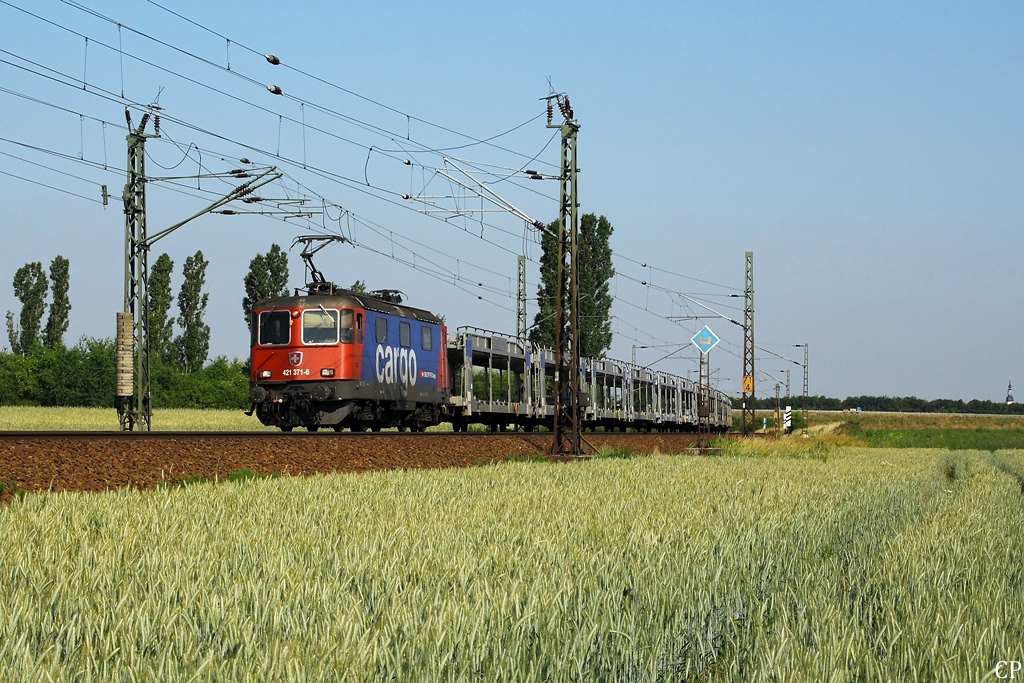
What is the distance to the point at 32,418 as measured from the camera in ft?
131

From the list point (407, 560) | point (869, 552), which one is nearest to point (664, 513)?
point (869, 552)

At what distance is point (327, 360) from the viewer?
25.1 metres

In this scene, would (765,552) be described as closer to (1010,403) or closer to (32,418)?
(32,418)

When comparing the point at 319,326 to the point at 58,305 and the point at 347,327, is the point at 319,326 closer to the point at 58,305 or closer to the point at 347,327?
the point at 347,327

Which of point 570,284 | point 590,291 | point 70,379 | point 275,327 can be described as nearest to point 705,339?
point 570,284

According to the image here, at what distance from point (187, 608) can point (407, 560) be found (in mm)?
1716

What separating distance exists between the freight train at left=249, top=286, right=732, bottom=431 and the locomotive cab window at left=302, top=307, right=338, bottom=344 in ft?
0.08

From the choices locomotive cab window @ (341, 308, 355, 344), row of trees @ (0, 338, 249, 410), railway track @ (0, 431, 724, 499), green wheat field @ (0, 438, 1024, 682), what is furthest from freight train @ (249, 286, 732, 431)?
row of trees @ (0, 338, 249, 410)

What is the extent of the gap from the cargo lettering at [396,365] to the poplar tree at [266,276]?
42688 millimetres

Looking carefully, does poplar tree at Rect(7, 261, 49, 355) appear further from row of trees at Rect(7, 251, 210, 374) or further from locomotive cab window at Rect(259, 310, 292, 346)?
locomotive cab window at Rect(259, 310, 292, 346)

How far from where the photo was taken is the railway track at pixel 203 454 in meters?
14.0

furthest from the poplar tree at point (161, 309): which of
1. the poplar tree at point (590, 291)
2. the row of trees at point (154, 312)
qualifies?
the poplar tree at point (590, 291)

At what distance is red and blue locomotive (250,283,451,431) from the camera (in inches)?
988

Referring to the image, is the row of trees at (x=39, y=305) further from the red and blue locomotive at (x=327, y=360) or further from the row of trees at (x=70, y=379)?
the red and blue locomotive at (x=327, y=360)
